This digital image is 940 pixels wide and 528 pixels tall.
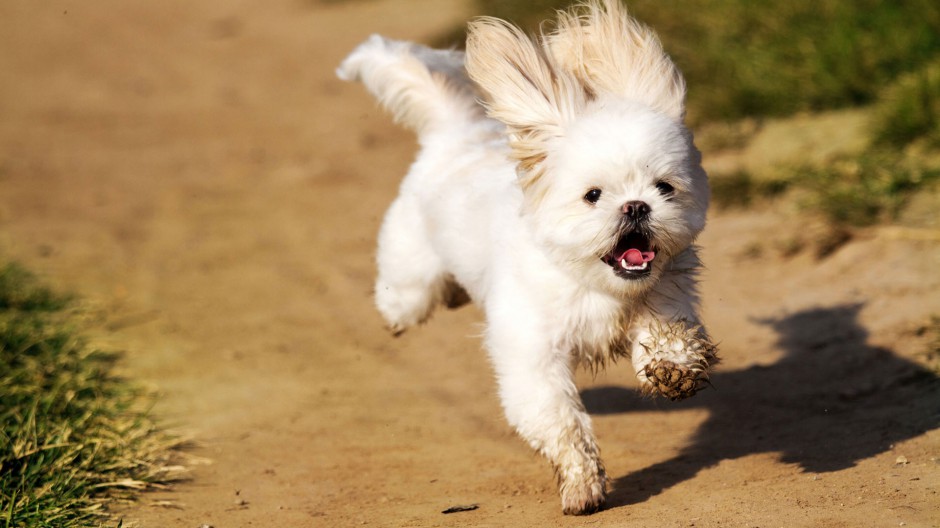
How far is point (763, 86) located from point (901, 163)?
1.83 m

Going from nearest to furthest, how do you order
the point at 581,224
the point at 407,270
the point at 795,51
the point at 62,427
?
the point at 581,224 < the point at 62,427 < the point at 407,270 < the point at 795,51

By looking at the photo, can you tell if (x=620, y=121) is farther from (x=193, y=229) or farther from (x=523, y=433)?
(x=193, y=229)

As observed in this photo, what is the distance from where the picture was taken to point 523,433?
4.34 metres

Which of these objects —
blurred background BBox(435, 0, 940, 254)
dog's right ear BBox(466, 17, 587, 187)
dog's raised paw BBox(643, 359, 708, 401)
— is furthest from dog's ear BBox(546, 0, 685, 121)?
blurred background BBox(435, 0, 940, 254)

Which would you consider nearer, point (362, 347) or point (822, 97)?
point (362, 347)

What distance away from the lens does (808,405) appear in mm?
5395

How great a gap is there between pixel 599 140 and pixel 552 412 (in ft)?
3.40

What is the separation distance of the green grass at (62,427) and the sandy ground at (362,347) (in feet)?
0.60

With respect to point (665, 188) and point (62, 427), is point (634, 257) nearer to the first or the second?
point (665, 188)

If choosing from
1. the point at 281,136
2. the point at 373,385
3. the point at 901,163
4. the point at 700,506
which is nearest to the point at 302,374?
the point at 373,385

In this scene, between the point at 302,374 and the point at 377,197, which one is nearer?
the point at 302,374

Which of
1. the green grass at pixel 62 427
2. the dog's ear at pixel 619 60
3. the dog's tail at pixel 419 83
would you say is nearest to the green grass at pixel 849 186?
the dog's tail at pixel 419 83

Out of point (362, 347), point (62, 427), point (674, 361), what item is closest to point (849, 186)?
point (362, 347)

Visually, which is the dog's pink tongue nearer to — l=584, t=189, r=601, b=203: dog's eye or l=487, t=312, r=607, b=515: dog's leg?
l=584, t=189, r=601, b=203: dog's eye
